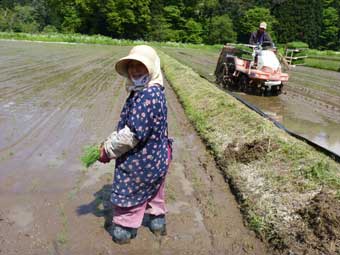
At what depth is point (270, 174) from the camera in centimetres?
417

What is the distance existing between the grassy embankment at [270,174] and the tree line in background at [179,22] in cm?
5446

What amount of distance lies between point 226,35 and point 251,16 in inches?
247

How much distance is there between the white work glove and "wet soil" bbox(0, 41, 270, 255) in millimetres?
780

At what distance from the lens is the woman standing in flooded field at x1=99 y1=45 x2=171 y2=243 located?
2736 millimetres

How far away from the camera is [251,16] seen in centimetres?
6272

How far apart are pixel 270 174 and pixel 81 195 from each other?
204 centimetres

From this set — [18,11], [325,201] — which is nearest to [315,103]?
[325,201]

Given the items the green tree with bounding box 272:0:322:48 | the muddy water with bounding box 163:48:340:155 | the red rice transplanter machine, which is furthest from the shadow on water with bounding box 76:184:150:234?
the green tree with bounding box 272:0:322:48

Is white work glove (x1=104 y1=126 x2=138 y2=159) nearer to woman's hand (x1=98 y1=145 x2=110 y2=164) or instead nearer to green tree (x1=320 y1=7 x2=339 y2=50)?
woman's hand (x1=98 y1=145 x2=110 y2=164)

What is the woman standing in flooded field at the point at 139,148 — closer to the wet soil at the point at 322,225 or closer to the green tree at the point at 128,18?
the wet soil at the point at 322,225

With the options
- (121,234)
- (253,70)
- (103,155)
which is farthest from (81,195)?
(253,70)

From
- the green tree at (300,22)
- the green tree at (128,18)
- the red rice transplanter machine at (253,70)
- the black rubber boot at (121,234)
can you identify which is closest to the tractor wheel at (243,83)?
the red rice transplanter machine at (253,70)

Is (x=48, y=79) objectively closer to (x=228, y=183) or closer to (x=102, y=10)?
(x=228, y=183)

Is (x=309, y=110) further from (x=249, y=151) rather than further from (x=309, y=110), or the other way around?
(x=249, y=151)
